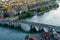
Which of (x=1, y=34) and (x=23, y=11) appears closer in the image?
(x=1, y=34)

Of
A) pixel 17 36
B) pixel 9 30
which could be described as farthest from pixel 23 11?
pixel 17 36

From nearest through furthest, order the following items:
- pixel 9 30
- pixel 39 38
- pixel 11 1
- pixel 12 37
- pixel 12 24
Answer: pixel 39 38 < pixel 12 37 < pixel 9 30 < pixel 12 24 < pixel 11 1

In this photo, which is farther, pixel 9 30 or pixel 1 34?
pixel 9 30

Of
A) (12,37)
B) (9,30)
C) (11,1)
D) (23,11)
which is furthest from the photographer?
(11,1)

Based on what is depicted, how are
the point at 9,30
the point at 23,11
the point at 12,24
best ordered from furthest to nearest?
the point at 23,11 < the point at 12,24 < the point at 9,30

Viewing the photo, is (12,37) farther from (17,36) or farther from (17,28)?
(17,28)

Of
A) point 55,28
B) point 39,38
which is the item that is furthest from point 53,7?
point 39,38

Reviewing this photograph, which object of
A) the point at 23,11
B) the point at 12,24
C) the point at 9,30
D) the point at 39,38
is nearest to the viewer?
the point at 39,38

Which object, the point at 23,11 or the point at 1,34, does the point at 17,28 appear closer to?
the point at 1,34
